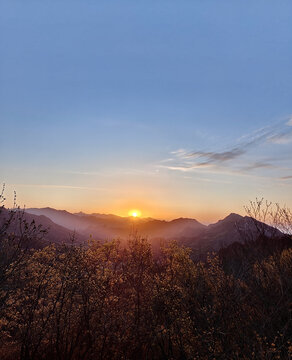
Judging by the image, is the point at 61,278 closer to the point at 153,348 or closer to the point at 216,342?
the point at 153,348

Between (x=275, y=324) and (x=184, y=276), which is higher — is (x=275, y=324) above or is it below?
below

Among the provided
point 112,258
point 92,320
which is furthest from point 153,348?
point 112,258

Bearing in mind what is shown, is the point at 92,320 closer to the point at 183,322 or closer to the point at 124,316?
the point at 124,316

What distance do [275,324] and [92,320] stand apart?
38.3 ft

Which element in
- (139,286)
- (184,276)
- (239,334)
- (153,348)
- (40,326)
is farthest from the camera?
(184,276)

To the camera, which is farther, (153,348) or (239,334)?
(153,348)

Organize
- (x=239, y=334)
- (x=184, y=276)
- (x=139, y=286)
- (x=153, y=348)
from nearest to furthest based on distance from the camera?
1. (x=239, y=334)
2. (x=153, y=348)
3. (x=139, y=286)
4. (x=184, y=276)

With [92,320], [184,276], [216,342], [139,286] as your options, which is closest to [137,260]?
[139,286]

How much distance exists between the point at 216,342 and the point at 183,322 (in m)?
2.76

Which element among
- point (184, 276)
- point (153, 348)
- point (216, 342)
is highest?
point (184, 276)

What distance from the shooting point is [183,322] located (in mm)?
17625

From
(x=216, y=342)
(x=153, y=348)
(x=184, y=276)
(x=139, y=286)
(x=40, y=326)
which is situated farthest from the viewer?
(x=184, y=276)

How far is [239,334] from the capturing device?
54.4 ft

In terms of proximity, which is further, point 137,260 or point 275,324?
point 137,260
